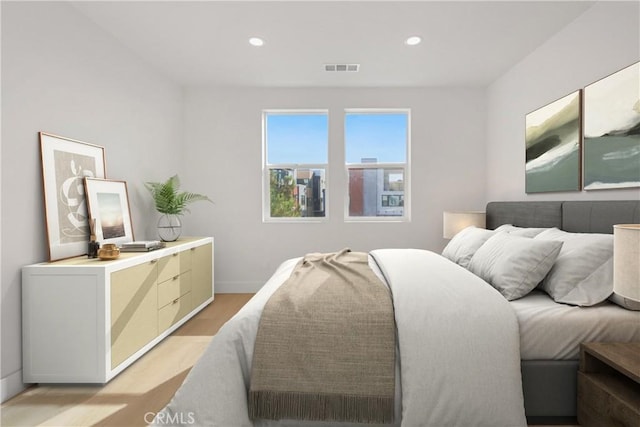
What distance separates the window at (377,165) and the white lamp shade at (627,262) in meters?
2.86

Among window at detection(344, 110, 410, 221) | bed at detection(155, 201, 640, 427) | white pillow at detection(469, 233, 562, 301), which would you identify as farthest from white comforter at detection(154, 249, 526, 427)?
window at detection(344, 110, 410, 221)

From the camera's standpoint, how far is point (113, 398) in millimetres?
1903

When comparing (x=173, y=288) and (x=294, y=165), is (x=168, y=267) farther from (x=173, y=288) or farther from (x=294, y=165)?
(x=294, y=165)

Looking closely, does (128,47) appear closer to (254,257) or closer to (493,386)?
(254,257)

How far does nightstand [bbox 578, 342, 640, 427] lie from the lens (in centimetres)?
126

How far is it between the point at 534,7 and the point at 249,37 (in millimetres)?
2232

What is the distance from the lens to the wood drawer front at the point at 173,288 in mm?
2655

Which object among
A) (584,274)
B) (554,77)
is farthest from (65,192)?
(554,77)

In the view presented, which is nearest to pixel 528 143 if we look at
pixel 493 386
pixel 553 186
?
pixel 553 186

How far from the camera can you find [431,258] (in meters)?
2.39

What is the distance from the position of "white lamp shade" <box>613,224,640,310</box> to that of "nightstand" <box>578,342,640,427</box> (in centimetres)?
28

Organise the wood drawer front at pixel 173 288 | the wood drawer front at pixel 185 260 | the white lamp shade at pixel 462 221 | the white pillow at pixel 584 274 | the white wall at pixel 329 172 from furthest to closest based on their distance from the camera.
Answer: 1. the white wall at pixel 329 172
2. the white lamp shade at pixel 462 221
3. the wood drawer front at pixel 185 260
4. the wood drawer front at pixel 173 288
5. the white pillow at pixel 584 274

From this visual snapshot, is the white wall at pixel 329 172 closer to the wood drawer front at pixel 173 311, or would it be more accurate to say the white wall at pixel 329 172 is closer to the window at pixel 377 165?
the window at pixel 377 165

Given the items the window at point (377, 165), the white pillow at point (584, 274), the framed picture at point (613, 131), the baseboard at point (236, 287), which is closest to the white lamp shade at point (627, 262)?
the white pillow at point (584, 274)
